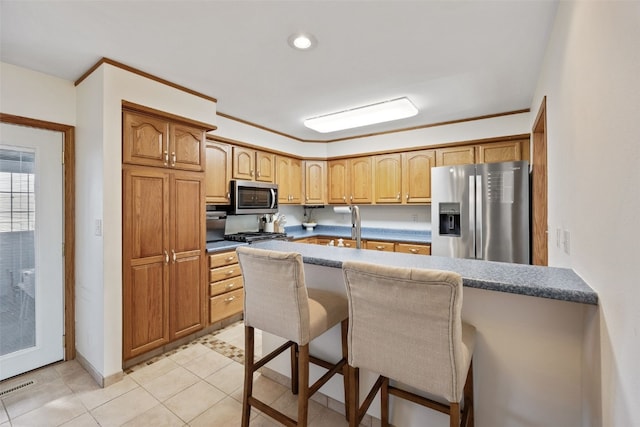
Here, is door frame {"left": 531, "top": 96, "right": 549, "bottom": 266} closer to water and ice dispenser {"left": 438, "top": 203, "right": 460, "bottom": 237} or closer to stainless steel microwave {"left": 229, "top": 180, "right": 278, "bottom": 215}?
water and ice dispenser {"left": 438, "top": 203, "right": 460, "bottom": 237}

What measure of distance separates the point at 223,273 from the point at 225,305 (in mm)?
356

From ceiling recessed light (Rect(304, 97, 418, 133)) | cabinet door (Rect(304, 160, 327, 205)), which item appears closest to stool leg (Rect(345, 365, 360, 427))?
ceiling recessed light (Rect(304, 97, 418, 133))

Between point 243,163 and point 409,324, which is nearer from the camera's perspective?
point 409,324

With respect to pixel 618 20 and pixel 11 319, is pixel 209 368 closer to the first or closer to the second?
pixel 11 319

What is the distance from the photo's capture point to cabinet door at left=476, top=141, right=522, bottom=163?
323 cm

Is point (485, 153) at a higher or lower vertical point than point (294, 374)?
higher

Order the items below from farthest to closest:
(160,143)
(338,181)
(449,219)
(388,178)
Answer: (338,181) → (388,178) → (449,219) → (160,143)

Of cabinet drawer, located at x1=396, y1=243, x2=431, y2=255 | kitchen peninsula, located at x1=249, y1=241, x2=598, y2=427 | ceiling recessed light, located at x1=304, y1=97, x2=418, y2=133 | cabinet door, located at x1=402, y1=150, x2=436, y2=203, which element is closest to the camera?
kitchen peninsula, located at x1=249, y1=241, x2=598, y2=427

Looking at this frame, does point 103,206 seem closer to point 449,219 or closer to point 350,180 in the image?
point 350,180

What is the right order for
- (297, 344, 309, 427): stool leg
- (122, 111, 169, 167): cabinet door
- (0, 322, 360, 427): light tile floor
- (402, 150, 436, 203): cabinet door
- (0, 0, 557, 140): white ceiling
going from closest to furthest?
(297, 344, 309, 427): stool leg → (0, 0, 557, 140): white ceiling → (0, 322, 360, 427): light tile floor → (122, 111, 169, 167): cabinet door → (402, 150, 436, 203): cabinet door

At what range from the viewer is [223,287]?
3.06m

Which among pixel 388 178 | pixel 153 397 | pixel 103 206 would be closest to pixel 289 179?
pixel 388 178

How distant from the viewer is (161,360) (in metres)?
2.45

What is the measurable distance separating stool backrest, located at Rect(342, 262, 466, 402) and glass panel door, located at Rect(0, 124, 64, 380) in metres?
2.66
